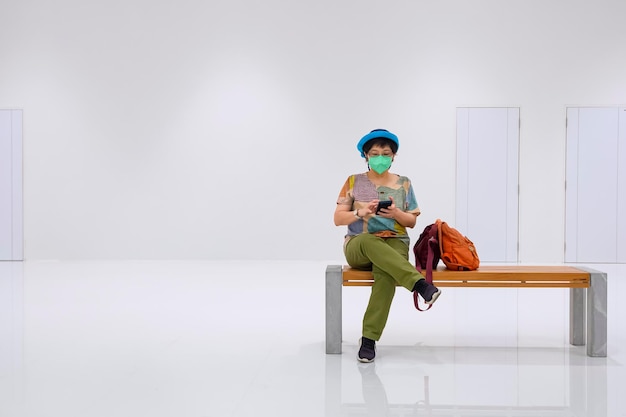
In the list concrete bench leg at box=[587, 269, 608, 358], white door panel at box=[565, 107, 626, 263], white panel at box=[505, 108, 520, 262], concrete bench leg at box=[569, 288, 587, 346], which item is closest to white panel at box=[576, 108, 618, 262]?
white door panel at box=[565, 107, 626, 263]

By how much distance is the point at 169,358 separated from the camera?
3.54 m

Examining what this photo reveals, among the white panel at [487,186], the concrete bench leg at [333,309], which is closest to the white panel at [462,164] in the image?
the white panel at [487,186]

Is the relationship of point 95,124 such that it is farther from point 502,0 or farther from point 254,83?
point 502,0

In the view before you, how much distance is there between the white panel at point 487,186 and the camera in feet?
28.4

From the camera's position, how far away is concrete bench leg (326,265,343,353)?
11.8ft

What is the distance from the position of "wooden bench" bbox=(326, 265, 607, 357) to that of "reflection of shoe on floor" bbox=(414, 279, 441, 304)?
0.76ft

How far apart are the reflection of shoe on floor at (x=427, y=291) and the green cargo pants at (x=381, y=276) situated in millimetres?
35

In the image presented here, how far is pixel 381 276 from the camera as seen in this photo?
11.7ft

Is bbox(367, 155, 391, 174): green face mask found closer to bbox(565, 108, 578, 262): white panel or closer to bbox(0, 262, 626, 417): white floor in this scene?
bbox(0, 262, 626, 417): white floor

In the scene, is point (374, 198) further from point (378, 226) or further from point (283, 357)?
point (283, 357)

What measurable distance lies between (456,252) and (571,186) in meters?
5.70

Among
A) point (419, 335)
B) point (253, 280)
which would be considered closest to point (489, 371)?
point (419, 335)

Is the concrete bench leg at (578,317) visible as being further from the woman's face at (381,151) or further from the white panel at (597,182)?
the white panel at (597,182)

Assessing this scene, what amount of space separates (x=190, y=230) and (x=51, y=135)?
2387 mm
